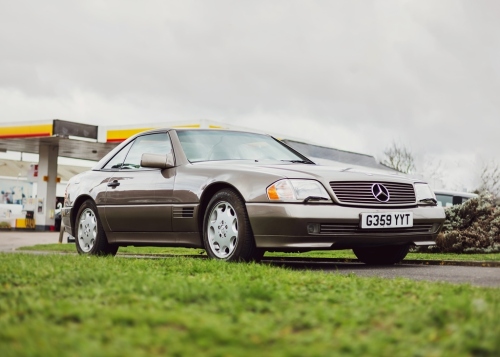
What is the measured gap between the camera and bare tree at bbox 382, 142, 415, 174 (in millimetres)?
52406

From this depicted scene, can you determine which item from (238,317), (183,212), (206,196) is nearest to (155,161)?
(183,212)

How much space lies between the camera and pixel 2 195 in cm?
4238

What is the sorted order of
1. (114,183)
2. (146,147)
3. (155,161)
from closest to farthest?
(155,161) → (114,183) → (146,147)

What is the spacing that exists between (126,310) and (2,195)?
41448 mm

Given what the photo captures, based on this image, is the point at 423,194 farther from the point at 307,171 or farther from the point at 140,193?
the point at 140,193

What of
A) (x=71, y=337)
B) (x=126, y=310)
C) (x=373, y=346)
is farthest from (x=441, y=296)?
(x=71, y=337)

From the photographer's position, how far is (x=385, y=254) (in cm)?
786

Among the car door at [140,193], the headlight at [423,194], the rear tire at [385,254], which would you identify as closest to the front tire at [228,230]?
the car door at [140,193]

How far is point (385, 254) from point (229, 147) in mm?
2051

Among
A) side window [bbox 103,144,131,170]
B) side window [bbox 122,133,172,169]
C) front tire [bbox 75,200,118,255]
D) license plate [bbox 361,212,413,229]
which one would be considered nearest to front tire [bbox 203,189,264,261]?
license plate [bbox 361,212,413,229]

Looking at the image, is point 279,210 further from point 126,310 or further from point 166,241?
point 126,310

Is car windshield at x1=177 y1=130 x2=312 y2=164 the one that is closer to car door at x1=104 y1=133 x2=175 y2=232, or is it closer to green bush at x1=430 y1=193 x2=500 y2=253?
car door at x1=104 y1=133 x2=175 y2=232

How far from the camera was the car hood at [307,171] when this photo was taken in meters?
6.66

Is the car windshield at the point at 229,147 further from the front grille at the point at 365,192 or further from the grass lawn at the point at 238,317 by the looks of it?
the grass lawn at the point at 238,317
